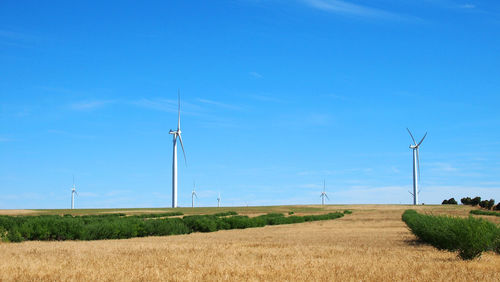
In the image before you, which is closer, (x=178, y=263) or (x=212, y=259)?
(x=178, y=263)

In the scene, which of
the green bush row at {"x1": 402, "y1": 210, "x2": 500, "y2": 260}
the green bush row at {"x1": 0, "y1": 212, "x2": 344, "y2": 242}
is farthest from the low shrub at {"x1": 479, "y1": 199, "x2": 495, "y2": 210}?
the green bush row at {"x1": 402, "y1": 210, "x2": 500, "y2": 260}

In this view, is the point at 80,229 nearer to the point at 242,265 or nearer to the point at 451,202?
the point at 242,265

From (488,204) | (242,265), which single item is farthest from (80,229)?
(488,204)

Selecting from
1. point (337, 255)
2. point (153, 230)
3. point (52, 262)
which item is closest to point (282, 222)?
point (153, 230)

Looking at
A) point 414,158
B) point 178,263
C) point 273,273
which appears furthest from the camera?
point 414,158

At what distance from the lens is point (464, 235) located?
82.0 feet

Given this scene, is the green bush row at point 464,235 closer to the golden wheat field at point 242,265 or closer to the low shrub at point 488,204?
the golden wheat field at point 242,265

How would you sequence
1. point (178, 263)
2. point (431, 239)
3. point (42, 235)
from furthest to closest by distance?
point (42, 235) → point (431, 239) → point (178, 263)

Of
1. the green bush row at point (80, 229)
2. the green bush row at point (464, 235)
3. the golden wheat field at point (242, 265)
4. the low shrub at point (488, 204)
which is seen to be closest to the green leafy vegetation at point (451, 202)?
the low shrub at point (488, 204)

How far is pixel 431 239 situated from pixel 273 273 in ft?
52.7

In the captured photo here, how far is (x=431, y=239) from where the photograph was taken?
108 ft

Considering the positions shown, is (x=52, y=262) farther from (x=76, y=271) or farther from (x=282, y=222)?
(x=282, y=222)

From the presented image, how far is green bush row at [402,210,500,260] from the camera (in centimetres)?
2452

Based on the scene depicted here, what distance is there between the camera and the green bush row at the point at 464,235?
24.5 metres
